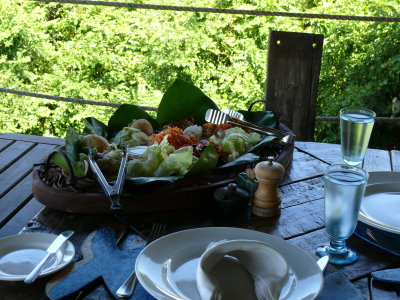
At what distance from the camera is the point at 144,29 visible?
5656 millimetres

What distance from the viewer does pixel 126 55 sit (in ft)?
18.8

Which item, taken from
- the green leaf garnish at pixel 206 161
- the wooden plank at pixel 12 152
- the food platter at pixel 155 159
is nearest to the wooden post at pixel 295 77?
the food platter at pixel 155 159

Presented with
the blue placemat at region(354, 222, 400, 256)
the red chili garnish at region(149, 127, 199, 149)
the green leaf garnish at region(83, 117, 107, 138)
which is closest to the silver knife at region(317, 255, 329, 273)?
the blue placemat at region(354, 222, 400, 256)

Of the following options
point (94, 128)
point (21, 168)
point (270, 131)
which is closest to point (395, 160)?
point (270, 131)

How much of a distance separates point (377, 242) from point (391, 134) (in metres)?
3.70

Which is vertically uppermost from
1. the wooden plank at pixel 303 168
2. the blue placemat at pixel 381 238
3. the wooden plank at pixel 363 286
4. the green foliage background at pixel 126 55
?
the blue placemat at pixel 381 238

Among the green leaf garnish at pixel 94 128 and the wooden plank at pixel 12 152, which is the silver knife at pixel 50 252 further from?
the wooden plank at pixel 12 152

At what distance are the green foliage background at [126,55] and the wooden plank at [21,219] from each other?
416 cm

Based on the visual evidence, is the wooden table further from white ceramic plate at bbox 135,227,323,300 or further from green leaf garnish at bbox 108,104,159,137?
green leaf garnish at bbox 108,104,159,137

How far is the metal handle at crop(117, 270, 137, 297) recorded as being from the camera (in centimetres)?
75

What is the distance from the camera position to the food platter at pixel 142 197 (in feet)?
3.30

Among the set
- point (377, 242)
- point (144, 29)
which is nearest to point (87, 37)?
point (144, 29)

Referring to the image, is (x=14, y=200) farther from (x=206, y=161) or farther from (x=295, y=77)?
(x=295, y=77)

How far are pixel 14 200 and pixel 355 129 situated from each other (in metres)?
0.82
